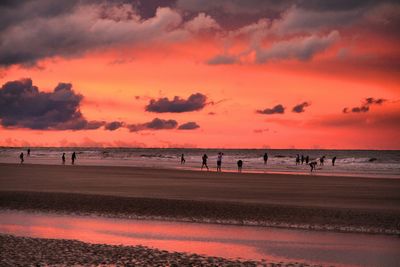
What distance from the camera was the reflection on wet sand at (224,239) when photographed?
44.7 ft

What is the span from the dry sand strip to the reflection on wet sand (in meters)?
0.86

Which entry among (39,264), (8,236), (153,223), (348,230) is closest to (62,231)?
(8,236)

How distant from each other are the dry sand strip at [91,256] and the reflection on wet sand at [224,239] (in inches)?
33.9

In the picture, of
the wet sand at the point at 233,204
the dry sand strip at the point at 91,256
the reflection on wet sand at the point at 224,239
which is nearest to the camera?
the dry sand strip at the point at 91,256

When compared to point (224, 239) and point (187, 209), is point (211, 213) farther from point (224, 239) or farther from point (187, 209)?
point (224, 239)

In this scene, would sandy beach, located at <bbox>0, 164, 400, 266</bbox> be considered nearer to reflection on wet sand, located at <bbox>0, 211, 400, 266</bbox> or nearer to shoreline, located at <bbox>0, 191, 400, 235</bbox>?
shoreline, located at <bbox>0, 191, 400, 235</bbox>

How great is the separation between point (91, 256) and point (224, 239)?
489 centimetres

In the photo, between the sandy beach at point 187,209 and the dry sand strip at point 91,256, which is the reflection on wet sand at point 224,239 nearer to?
the dry sand strip at point 91,256

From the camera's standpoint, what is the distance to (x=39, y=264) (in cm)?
1127

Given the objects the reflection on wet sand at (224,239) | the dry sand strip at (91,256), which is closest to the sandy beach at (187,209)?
the dry sand strip at (91,256)

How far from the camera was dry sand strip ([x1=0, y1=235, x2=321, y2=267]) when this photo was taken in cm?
1166

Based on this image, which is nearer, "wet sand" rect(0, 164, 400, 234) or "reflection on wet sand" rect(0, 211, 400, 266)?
"reflection on wet sand" rect(0, 211, 400, 266)

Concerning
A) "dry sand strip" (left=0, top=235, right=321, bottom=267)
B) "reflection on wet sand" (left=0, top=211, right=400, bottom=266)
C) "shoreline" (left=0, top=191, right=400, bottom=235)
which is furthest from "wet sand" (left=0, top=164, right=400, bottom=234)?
"dry sand strip" (left=0, top=235, right=321, bottom=267)

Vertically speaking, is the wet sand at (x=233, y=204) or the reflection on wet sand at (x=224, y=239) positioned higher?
the wet sand at (x=233, y=204)
